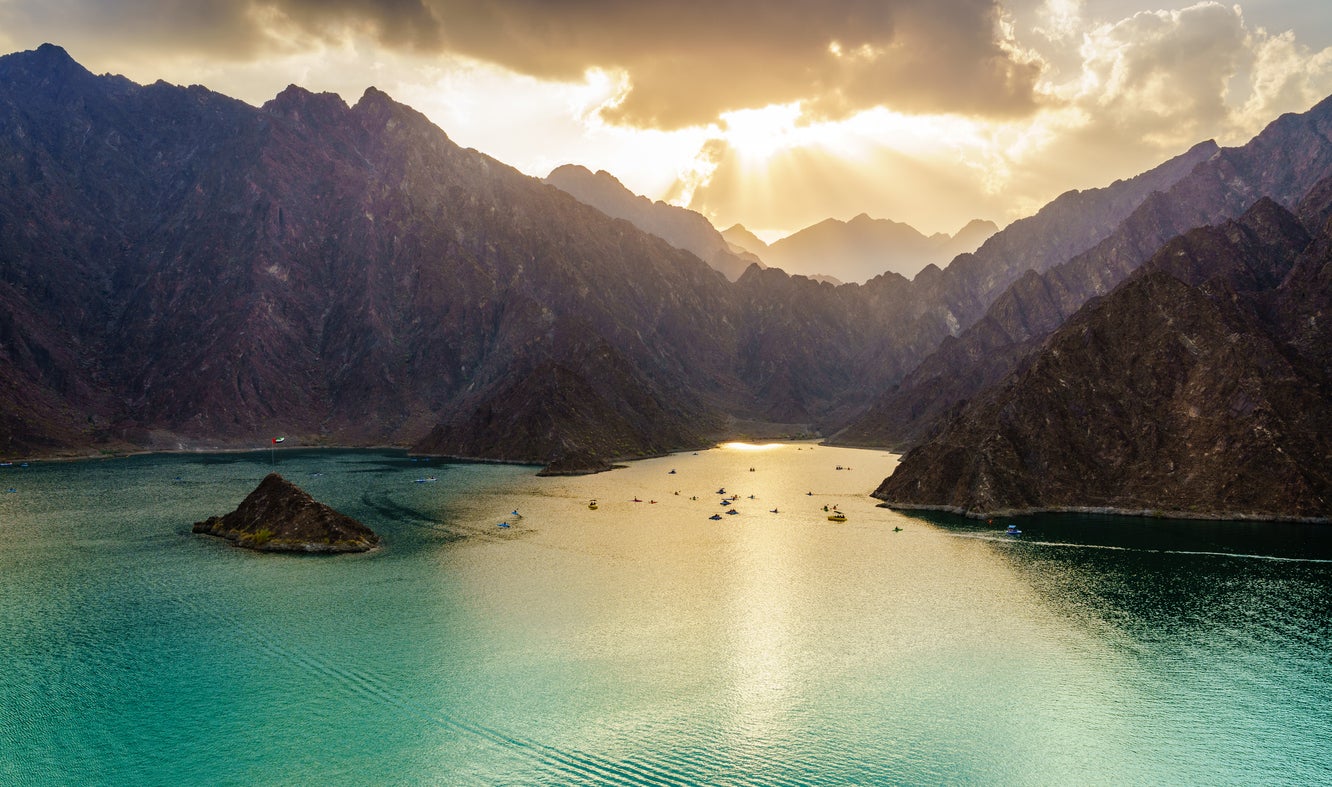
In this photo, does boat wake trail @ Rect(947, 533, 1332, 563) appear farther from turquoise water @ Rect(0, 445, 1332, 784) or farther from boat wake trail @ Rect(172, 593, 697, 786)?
boat wake trail @ Rect(172, 593, 697, 786)

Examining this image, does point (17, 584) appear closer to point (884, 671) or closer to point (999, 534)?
point (884, 671)

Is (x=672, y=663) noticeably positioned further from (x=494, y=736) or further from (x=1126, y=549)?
(x=1126, y=549)

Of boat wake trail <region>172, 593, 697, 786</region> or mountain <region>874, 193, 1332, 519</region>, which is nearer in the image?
boat wake trail <region>172, 593, 697, 786</region>

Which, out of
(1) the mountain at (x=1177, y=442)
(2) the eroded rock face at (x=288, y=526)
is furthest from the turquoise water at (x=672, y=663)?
(1) the mountain at (x=1177, y=442)

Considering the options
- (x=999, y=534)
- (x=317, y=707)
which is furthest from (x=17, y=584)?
(x=999, y=534)

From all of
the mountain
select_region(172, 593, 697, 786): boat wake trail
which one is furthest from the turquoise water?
the mountain

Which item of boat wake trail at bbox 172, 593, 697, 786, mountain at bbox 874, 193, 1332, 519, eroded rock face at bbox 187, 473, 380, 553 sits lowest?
boat wake trail at bbox 172, 593, 697, 786

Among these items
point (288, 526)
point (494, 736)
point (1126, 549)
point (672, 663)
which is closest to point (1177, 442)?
point (1126, 549)

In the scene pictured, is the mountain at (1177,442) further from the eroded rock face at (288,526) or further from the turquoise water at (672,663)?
the eroded rock face at (288,526)
